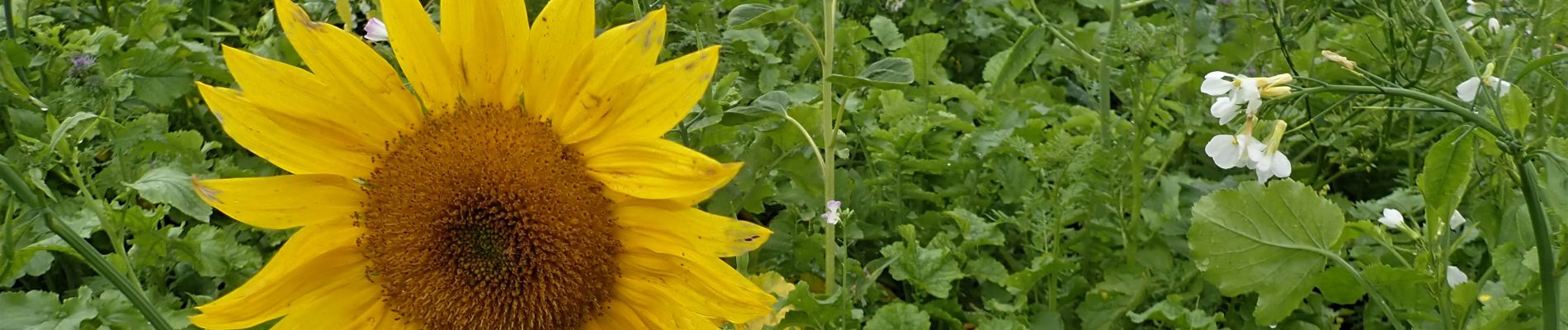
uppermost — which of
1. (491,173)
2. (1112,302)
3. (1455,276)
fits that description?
(491,173)

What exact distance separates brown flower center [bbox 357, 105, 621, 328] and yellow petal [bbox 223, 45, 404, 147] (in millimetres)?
30

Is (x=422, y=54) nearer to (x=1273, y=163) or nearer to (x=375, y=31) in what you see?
(x=375, y=31)

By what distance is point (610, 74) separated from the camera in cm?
98

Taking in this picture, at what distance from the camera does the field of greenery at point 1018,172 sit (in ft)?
4.08

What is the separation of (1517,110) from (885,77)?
2.06ft

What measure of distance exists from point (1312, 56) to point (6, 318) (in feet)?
6.11

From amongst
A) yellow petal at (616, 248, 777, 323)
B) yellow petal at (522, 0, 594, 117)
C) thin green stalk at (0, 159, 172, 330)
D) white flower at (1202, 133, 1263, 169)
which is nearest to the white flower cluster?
white flower at (1202, 133, 1263, 169)

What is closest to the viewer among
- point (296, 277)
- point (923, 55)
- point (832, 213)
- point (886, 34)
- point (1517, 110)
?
point (296, 277)

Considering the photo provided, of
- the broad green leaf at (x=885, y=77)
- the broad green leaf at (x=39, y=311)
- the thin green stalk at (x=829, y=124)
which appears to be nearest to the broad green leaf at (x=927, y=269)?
the thin green stalk at (x=829, y=124)

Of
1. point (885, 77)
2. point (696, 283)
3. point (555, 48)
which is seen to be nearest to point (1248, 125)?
point (885, 77)

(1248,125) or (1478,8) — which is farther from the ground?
(1248,125)

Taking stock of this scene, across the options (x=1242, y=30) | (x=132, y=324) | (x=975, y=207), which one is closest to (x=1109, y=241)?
(x=975, y=207)

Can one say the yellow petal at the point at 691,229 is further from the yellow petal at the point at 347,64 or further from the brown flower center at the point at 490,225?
the yellow petal at the point at 347,64

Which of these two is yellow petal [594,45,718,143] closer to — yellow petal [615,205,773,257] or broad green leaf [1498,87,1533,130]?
yellow petal [615,205,773,257]
